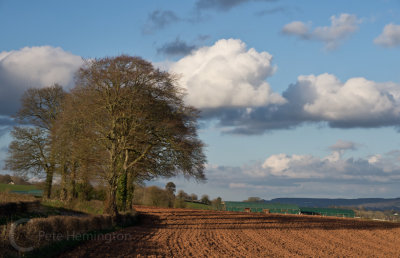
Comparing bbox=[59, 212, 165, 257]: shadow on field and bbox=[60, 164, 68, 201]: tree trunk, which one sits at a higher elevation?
bbox=[60, 164, 68, 201]: tree trunk

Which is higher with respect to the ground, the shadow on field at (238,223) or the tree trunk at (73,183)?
the tree trunk at (73,183)

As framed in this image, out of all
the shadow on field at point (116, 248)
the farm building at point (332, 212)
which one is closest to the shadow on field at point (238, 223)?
the shadow on field at point (116, 248)

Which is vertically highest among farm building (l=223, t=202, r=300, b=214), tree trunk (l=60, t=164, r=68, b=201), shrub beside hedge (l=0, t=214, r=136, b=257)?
tree trunk (l=60, t=164, r=68, b=201)

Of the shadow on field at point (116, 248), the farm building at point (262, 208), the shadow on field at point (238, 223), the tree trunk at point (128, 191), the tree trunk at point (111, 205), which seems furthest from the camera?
the farm building at point (262, 208)

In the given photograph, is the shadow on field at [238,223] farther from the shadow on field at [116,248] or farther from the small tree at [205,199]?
the small tree at [205,199]

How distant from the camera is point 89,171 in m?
35.9

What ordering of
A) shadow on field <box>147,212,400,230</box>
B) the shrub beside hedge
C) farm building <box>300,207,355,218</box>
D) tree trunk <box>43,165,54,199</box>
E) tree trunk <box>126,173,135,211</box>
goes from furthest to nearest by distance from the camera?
1. farm building <box>300,207,355,218</box>
2. tree trunk <box>43,165,54,199</box>
3. tree trunk <box>126,173,135,211</box>
4. shadow on field <box>147,212,400,230</box>
5. the shrub beside hedge

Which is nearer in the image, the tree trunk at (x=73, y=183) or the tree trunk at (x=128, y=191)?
the tree trunk at (x=128, y=191)

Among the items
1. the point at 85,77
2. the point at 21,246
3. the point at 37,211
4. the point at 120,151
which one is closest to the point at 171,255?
the point at 21,246

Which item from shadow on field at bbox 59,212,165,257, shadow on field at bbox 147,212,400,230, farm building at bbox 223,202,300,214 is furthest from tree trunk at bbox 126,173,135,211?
farm building at bbox 223,202,300,214

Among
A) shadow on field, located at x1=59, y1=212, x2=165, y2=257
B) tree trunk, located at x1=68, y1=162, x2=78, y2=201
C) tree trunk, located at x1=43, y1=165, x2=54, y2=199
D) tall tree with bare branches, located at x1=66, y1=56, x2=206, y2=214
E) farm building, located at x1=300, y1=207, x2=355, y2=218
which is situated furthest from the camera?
farm building, located at x1=300, y1=207, x2=355, y2=218

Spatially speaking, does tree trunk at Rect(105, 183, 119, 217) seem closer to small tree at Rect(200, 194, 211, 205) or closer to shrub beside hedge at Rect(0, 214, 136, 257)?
shrub beside hedge at Rect(0, 214, 136, 257)

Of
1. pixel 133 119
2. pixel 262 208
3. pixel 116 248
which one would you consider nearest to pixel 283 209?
pixel 262 208

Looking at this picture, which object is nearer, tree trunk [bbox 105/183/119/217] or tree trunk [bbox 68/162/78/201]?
tree trunk [bbox 105/183/119/217]
